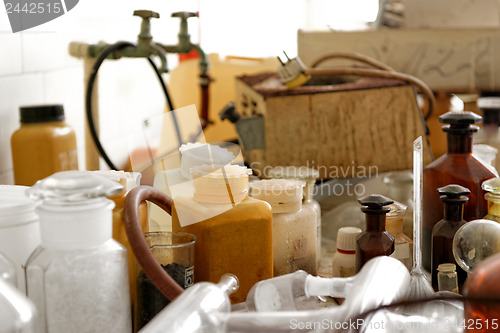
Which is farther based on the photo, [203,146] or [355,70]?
[355,70]

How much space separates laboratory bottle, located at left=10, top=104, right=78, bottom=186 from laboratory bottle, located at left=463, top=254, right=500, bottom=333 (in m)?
0.61

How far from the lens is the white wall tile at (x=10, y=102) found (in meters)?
0.97

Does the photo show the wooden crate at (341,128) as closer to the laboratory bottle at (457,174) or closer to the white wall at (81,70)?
the laboratory bottle at (457,174)

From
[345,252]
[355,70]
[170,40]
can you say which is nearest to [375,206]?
[345,252]

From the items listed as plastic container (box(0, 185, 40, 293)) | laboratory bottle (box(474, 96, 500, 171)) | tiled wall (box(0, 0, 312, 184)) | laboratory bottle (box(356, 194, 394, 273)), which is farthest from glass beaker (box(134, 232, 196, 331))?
laboratory bottle (box(474, 96, 500, 171))

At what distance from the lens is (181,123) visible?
103cm

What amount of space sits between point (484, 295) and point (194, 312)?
9.5 inches

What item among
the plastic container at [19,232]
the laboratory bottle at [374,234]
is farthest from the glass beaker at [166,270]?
the laboratory bottle at [374,234]

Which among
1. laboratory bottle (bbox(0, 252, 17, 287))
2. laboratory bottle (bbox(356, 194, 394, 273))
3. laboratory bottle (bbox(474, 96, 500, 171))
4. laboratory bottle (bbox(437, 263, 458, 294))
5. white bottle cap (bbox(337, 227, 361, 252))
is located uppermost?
laboratory bottle (bbox(474, 96, 500, 171))

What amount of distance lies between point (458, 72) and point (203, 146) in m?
0.99

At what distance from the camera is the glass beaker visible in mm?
634

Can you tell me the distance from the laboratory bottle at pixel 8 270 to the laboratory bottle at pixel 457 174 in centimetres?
60

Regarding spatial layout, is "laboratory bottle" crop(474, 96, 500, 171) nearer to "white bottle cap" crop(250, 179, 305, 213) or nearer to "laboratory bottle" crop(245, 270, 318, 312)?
"white bottle cap" crop(250, 179, 305, 213)

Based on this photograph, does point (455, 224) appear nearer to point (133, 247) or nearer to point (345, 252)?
point (345, 252)
